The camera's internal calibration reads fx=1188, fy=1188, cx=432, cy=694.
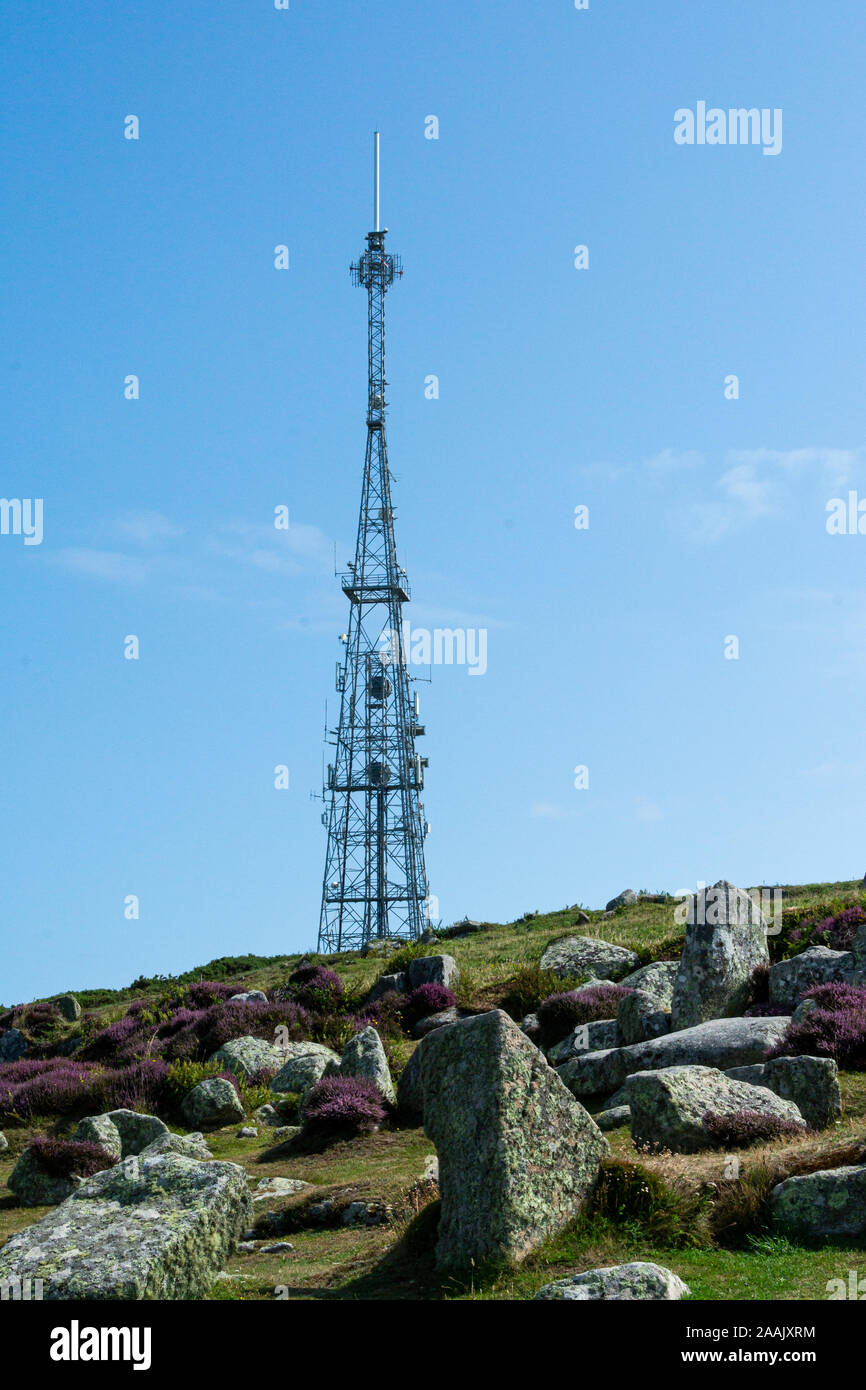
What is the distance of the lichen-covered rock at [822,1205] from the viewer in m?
10.9

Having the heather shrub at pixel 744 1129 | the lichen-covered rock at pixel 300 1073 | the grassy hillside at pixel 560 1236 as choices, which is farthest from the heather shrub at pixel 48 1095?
the heather shrub at pixel 744 1129

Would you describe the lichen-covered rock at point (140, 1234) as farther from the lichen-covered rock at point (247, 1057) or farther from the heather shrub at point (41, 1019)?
the heather shrub at point (41, 1019)

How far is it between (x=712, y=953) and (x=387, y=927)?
36.0 m

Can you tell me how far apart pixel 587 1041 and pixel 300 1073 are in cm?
652

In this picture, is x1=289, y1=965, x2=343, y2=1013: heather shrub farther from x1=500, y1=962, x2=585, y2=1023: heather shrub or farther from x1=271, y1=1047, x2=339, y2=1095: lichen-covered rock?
x1=271, y1=1047, x2=339, y2=1095: lichen-covered rock

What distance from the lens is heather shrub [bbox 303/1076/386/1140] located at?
67.2 ft

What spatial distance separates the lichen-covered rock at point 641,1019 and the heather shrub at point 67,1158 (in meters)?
9.86

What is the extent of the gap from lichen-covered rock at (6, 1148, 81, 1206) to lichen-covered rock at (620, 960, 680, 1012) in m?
12.0

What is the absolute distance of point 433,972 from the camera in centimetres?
3200

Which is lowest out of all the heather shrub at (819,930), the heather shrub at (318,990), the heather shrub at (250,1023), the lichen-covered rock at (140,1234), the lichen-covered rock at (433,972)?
the heather shrub at (250,1023)

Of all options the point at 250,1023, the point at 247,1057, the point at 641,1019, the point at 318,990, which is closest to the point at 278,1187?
the point at 641,1019

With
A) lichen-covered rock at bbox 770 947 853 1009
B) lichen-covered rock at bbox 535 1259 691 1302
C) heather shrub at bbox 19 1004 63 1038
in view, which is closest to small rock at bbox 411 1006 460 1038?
lichen-covered rock at bbox 770 947 853 1009

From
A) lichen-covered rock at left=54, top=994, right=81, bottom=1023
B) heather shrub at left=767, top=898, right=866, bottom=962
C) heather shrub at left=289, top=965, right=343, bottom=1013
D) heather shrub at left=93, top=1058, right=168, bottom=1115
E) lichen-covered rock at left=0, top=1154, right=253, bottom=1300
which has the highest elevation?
heather shrub at left=767, top=898, right=866, bottom=962

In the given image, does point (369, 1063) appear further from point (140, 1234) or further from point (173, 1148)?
point (140, 1234)
